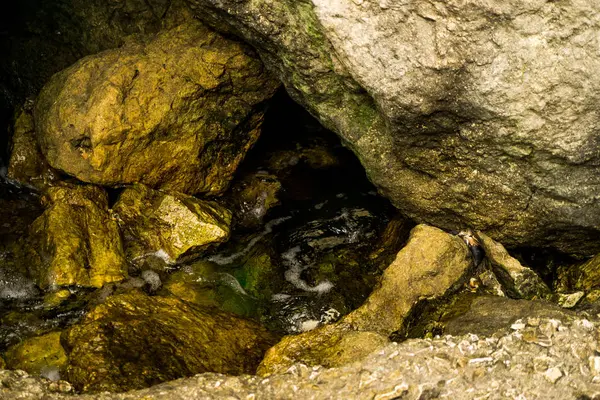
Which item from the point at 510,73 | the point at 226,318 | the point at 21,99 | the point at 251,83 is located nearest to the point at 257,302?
the point at 226,318

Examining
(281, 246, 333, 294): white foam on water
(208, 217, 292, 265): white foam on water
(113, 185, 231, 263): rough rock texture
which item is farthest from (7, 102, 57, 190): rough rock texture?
(281, 246, 333, 294): white foam on water

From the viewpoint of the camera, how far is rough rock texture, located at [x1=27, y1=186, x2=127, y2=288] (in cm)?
523

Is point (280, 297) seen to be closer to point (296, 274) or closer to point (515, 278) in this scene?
point (296, 274)

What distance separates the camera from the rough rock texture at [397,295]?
13.5ft

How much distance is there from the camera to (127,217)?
18.9ft

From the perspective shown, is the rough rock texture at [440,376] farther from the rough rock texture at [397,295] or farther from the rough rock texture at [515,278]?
the rough rock texture at [515,278]

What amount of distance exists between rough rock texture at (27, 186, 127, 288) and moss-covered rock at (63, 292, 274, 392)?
77 cm

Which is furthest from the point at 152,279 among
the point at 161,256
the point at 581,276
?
the point at 581,276

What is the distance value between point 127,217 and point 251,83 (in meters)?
1.72

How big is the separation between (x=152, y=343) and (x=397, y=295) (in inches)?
70.2

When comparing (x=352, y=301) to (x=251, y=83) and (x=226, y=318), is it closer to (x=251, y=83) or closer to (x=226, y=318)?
(x=226, y=318)

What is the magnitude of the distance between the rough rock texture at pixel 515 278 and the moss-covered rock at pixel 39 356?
11.0 feet

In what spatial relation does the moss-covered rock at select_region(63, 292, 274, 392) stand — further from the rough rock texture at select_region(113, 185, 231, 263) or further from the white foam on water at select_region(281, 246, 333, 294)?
the rough rock texture at select_region(113, 185, 231, 263)

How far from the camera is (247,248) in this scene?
5.94m
